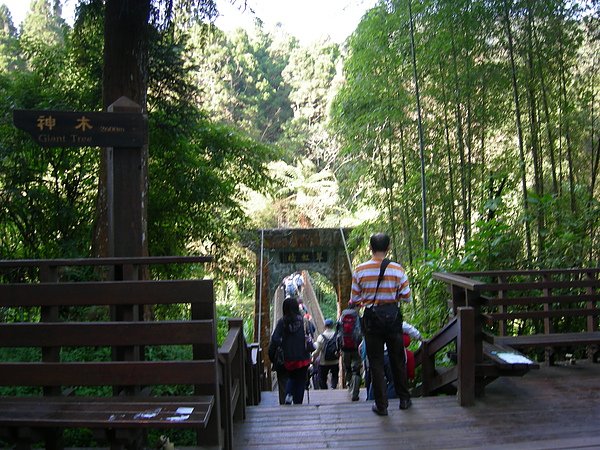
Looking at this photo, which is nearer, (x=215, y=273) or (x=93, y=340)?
(x=93, y=340)

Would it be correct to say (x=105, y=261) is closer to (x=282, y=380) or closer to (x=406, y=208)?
(x=282, y=380)

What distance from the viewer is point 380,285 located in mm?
2850

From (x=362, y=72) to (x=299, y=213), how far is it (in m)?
9.44

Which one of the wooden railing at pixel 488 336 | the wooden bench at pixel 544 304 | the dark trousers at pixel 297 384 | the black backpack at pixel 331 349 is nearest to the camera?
the wooden railing at pixel 488 336

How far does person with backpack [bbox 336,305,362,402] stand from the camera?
3912mm

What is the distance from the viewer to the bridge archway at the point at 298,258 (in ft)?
38.2

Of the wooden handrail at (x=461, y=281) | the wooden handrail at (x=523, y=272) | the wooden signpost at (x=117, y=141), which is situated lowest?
the wooden handrail at (x=461, y=281)

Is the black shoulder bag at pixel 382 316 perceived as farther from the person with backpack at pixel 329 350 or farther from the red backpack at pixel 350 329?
the person with backpack at pixel 329 350

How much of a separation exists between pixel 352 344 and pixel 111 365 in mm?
2528

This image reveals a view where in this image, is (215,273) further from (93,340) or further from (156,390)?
A: (93,340)

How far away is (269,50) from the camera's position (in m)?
22.8

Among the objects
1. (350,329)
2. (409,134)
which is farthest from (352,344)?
(409,134)

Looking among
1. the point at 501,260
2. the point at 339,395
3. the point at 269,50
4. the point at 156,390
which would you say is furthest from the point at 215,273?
the point at 269,50

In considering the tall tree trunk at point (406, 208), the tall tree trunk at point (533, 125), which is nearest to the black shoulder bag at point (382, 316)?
the tall tree trunk at point (533, 125)
